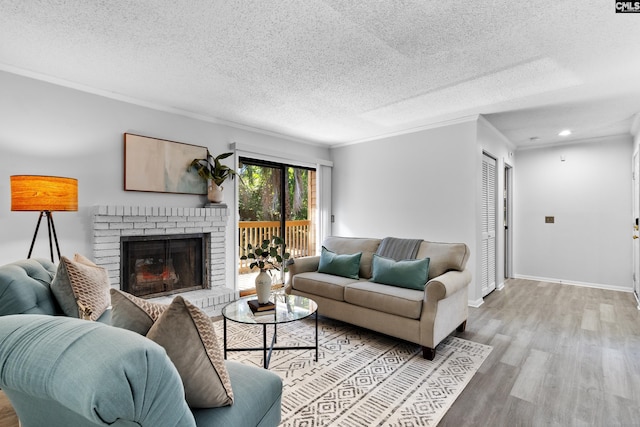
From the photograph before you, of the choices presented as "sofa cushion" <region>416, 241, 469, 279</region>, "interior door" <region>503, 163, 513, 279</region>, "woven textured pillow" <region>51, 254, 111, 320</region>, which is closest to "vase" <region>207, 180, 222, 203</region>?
"woven textured pillow" <region>51, 254, 111, 320</region>

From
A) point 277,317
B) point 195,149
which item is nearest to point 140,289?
point 195,149

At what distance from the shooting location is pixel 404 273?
3057mm

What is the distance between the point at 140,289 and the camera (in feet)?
11.6

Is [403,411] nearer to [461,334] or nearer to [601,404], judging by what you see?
[601,404]

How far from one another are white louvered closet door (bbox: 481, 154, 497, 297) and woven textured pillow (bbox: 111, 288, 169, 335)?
4.11m

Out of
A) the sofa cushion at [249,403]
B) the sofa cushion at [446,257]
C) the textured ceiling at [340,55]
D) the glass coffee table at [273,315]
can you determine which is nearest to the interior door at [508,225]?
the textured ceiling at [340,55]

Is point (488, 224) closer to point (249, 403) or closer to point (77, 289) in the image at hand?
point (249, 403)

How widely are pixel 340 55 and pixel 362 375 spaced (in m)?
2.42

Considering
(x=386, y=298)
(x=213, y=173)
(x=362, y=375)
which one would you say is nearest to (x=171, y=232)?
(x=213, y=173)

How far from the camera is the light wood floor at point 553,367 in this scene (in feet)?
6.15

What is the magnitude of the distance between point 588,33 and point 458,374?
253cm

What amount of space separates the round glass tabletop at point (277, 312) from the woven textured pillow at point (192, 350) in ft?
3.94
